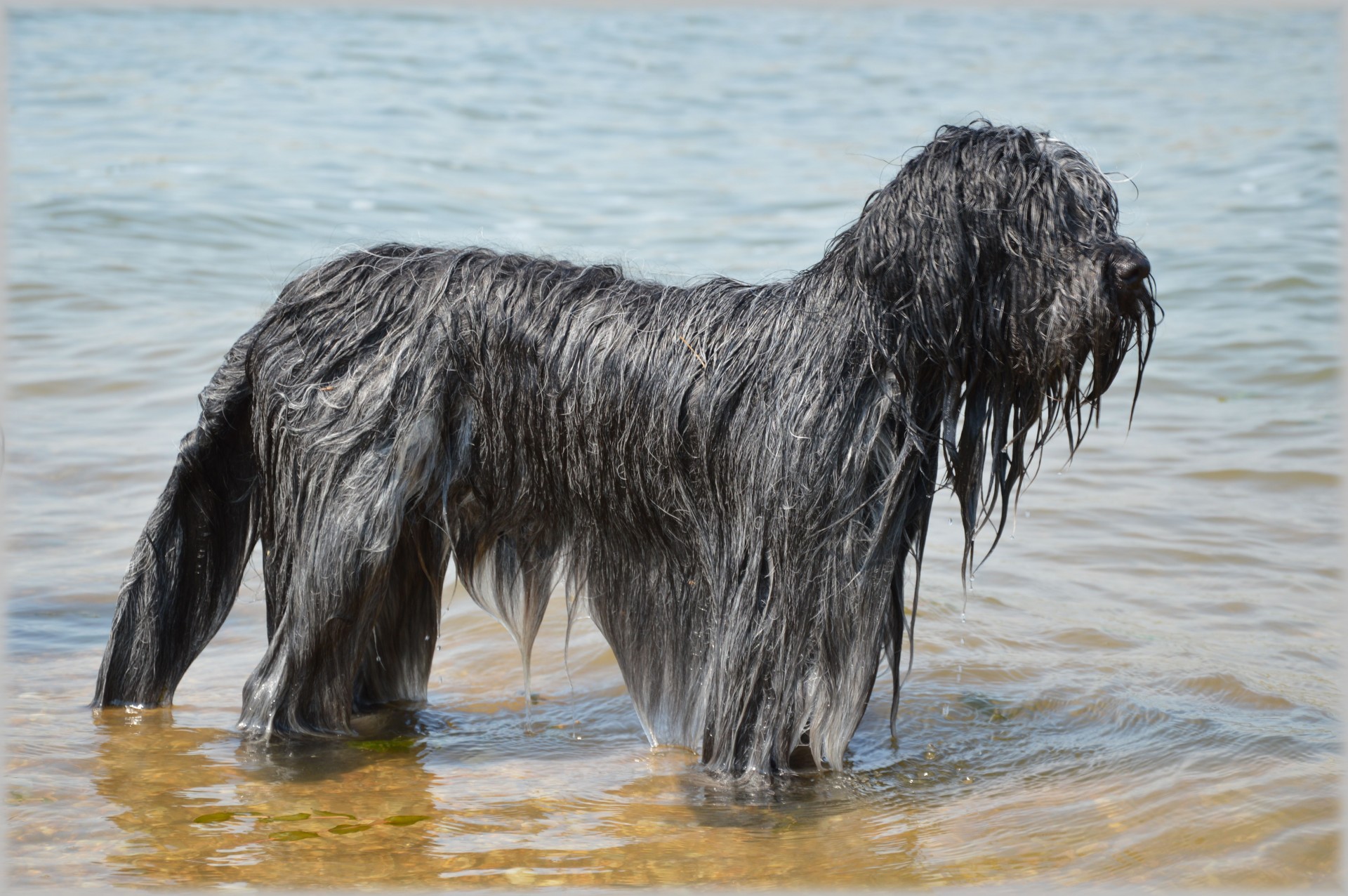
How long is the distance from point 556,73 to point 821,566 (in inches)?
745

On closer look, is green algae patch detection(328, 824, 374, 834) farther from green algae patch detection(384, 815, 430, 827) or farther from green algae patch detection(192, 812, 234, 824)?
green algae patch detection(192, 812, 234, 824)

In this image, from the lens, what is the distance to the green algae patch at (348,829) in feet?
Result: 14.2

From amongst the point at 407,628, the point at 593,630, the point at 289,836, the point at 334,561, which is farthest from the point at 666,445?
the point at 593,630

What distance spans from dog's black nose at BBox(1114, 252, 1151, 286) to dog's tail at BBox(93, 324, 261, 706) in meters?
2.87

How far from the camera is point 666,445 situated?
14.8 ft

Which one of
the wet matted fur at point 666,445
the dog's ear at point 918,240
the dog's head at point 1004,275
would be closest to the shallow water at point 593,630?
the wet matted fur at point 666,445

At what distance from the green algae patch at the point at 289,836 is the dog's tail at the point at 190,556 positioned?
1005 millimetres

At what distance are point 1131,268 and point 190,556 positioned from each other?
332 centimetres

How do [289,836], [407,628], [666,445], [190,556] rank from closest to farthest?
1. [289,836]
2. [666,445]
3. [190,556]
4. [407,628]

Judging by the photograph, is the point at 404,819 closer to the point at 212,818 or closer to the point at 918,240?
the point at 212,818

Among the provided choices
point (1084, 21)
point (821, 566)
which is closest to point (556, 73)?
point (1084, 21)

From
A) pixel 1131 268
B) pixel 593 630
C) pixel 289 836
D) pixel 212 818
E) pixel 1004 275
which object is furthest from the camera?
pixel 593 630

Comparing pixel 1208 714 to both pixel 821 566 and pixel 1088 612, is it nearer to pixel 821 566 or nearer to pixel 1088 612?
pixel 1088 612

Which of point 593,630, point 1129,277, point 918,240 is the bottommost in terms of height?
point 593,630
